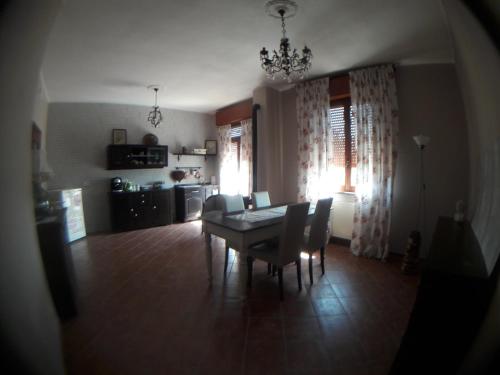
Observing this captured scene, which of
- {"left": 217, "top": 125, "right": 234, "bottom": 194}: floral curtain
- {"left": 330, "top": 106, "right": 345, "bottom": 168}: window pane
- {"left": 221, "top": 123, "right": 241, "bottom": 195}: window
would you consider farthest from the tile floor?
{"left": 217, "top": 125, "right": 234, "bottom": 194}: floral curtain

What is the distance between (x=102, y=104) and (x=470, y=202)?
16.1 feet

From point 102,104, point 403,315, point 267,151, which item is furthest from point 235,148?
point 403,315

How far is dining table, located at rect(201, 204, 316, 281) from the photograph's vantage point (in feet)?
5.89

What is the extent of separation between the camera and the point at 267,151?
3.62 m

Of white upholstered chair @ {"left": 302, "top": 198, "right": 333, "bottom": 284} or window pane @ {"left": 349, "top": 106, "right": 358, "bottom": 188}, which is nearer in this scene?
white upholstered chair @ {"left": 302, "top": 198, "right": 333, "bottom": 284}

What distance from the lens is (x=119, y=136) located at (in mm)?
4273

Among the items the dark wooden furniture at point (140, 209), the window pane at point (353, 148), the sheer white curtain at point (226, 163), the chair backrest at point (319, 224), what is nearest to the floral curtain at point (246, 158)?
the sheer white curtain at point (226, 163)

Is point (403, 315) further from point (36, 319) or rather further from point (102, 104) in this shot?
point (102, 104)

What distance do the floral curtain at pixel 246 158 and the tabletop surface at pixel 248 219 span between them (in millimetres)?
2002

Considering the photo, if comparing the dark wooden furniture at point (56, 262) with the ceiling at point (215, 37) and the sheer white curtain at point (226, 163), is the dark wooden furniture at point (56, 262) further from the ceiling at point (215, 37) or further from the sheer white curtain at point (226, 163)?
the sheer white curtain at point (226, 163)

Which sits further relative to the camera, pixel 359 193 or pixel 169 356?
pixel 359 193

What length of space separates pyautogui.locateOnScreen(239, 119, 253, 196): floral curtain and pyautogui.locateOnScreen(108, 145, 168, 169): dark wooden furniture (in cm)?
169

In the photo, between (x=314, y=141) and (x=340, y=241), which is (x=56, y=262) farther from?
(x=340, y=241)

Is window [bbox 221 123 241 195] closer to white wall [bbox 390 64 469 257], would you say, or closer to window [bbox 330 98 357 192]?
window [bbox 330 98 357 192]
